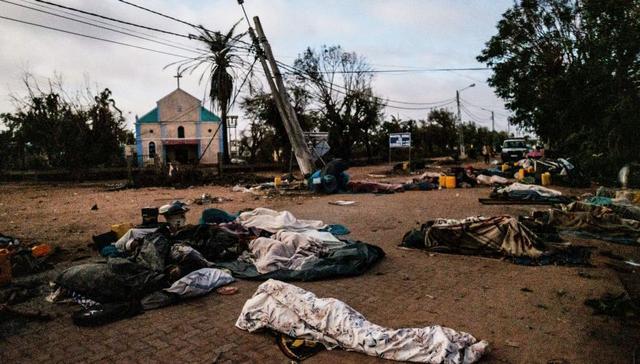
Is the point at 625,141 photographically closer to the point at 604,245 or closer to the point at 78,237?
the point at 604,245

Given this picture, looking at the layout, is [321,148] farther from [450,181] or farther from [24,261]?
[24,261]

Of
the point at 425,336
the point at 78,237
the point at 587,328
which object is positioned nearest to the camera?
the point at 425,336

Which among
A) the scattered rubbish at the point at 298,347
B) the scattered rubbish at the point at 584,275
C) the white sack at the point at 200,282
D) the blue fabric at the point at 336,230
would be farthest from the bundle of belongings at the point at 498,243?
the scattered rubbish at the point at 298,347

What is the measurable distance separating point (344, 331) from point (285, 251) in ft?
8.34

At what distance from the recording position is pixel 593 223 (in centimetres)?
738

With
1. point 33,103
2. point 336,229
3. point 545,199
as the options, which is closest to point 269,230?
point 336,229

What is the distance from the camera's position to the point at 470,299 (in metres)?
4.21

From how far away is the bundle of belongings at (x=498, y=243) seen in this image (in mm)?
5562

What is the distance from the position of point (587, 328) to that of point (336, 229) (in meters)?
4.67

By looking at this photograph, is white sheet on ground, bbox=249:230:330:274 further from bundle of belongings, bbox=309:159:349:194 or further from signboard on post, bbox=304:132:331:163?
signboard on post, bbox=304:132:331:163

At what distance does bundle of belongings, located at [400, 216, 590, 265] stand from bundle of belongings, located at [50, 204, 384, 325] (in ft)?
3.63

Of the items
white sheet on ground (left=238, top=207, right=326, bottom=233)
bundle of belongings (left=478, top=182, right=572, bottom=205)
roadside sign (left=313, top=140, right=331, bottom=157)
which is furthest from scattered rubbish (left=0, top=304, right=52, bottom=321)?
roadside sign (left=313, top=140, right=331, bottom=157)

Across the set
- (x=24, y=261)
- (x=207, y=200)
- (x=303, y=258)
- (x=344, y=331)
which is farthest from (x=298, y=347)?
(x=207, y=200)

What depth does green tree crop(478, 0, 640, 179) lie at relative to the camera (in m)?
15.4
